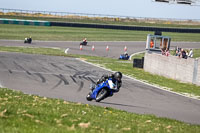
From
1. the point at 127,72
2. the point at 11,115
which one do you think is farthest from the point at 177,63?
the point at 11,115

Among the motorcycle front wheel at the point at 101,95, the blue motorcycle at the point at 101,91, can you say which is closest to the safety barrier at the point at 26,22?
the blue motorcycle at the point at 101,91

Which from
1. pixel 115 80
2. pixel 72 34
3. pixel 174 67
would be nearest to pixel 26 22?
pixel 72 34

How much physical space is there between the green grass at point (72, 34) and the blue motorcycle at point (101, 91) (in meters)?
45.3

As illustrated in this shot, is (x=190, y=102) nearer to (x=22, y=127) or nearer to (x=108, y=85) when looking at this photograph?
(x=108, y=85)

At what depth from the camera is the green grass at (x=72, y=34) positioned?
65.8m

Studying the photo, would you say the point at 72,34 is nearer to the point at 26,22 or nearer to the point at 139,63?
the point at 26,22

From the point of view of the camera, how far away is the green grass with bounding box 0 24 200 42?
65.8 metres

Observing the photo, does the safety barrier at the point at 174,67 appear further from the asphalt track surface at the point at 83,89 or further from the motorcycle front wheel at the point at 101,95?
the motorcycle front wheel at the point at 101,95

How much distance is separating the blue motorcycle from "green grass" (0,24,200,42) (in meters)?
45.3

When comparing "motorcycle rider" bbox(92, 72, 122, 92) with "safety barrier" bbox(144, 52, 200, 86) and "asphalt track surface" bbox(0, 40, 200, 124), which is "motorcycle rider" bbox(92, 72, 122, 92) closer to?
"asphalt track surface" bbox(0, 40, 200, 124)

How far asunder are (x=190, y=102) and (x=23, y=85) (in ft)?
25.6

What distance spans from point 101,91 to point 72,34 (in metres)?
56.1

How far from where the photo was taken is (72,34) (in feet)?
237

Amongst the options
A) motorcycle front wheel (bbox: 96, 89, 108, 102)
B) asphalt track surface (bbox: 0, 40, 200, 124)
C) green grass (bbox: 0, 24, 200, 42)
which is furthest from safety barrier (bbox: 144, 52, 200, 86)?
green grass (bbox: 0, 24, 200, 42)
